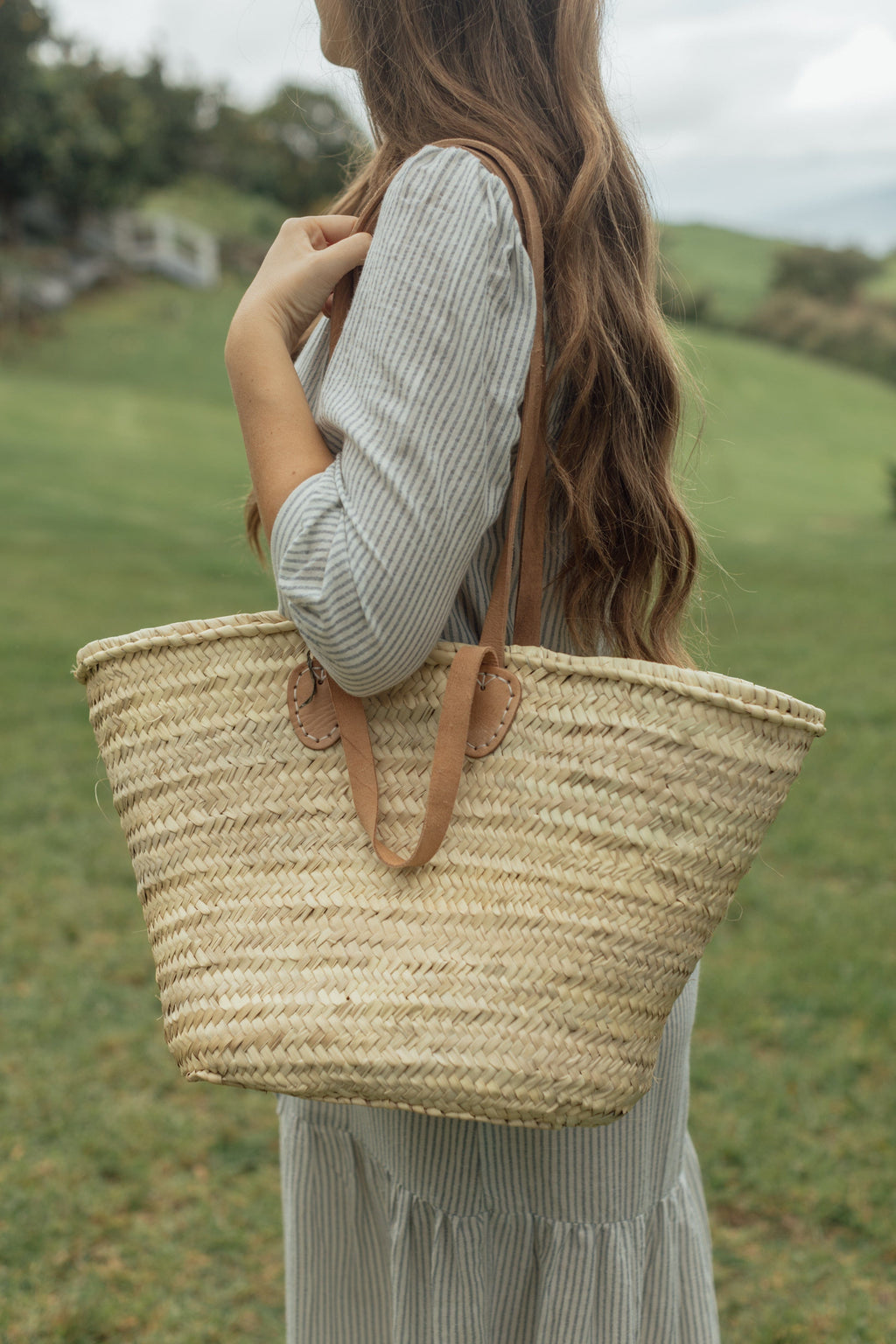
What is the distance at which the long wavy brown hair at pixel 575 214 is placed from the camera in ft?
3.95

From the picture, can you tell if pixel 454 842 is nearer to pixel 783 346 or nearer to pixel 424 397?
pixel 424 397

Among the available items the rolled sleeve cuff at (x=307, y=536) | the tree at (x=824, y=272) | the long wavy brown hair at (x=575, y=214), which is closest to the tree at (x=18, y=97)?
the long wavy brown hair at (x=575, y=214)

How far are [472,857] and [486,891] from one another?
0.04 meters

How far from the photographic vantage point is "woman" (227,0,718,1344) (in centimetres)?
105

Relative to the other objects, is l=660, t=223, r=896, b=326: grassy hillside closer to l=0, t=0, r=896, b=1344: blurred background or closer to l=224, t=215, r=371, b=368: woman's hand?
l=0, t=0, r=896, b=1344: blurred background

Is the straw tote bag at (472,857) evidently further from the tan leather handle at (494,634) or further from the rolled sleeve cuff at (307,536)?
the rolled sleeve cuff at (307,536)

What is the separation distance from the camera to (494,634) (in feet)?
3.74

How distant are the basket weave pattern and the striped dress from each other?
125 millimetres

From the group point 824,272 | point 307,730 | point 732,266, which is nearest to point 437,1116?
point 307,730

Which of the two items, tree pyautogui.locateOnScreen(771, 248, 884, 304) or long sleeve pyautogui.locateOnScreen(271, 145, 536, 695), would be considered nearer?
long sleeve pyautogui.locateOnScreen(271, 145, 536, 695)

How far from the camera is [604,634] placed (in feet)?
4.48

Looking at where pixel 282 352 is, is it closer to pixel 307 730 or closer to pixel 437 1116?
pixel 307 730

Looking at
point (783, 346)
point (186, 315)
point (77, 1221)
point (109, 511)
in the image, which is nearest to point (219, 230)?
point (186, 315)

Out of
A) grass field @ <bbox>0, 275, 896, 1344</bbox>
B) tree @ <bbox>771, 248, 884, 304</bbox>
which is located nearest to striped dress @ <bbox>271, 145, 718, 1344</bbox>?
grass field @ <bbox>0, 275, 896, 1344</bbox>
